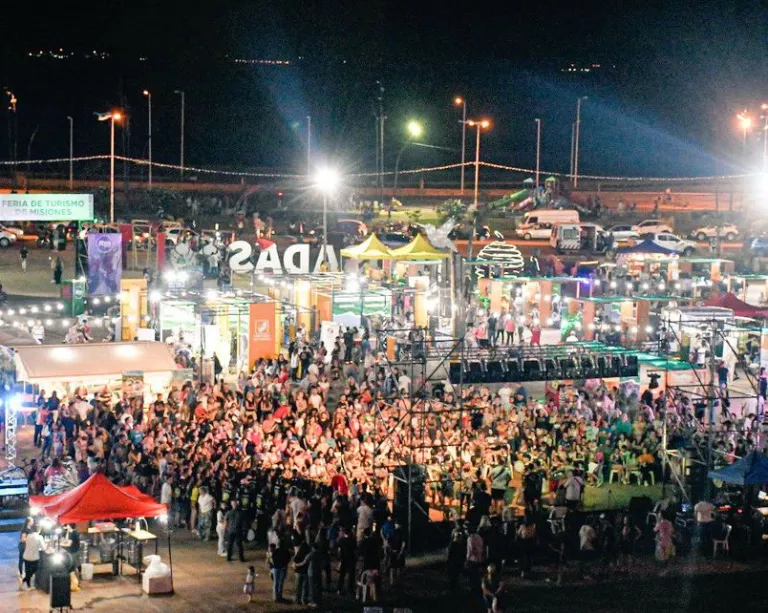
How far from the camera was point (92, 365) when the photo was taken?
1038 inches

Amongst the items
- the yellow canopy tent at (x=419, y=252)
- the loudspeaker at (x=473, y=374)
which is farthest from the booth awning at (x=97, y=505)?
the yellow canopy tent at (x=419, y=252)

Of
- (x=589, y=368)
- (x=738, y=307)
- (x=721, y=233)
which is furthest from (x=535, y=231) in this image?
(x=589, y=368)

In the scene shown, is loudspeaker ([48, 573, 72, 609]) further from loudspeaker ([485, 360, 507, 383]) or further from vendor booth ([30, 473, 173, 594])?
loudspeaker ([485, 360, 507, 383])

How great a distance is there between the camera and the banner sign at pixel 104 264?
1345 inches

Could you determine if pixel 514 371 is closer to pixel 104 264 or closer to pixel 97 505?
pixel 97 505

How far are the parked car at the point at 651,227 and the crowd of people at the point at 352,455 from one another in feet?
109

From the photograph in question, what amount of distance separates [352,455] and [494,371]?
2954 millimetres

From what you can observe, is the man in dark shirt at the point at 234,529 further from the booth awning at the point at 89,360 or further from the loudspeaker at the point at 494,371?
the booth awning at the point at 89,360

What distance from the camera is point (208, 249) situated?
42.6 m

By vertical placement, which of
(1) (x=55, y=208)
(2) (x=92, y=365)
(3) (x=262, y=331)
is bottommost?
(2) (x=92, y=365)

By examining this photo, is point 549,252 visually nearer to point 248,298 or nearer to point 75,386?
point 248,298

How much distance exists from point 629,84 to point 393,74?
77.2ft

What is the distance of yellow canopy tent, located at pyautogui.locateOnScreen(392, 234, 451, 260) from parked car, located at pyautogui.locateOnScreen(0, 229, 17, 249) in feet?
64.5

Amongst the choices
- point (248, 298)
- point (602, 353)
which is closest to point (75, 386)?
point (248, 298)
